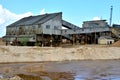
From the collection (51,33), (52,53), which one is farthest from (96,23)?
(52,53)

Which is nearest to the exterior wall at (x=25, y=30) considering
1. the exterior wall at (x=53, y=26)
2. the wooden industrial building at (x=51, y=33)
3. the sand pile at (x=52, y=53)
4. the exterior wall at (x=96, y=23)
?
the wooden industrial building at (x=51, y=33)

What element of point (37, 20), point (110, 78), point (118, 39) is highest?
point (37, 20)

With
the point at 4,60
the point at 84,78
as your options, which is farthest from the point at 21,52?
the point at 84,78

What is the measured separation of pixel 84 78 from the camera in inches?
898

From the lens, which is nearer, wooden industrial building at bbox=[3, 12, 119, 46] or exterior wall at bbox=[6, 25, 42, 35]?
wooden industrial building at bbox=[3, 12, 119, 46]

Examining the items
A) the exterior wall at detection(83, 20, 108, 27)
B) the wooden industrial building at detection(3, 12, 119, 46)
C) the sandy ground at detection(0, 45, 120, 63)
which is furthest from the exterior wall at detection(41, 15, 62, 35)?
the sandy ground at detection(0, 45, 120, 63)

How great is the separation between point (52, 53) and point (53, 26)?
87.0 ft

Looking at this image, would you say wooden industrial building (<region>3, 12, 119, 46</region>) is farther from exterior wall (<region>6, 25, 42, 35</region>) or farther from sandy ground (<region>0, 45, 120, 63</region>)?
sandy ground (<region>0, 45, 120, 63</region>)

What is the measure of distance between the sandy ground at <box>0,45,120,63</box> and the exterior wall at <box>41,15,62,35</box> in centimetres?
1998

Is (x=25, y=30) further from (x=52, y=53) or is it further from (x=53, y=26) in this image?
(x=52, y=53)

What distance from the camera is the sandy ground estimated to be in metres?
37.9

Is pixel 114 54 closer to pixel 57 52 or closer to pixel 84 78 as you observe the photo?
pixel 57 52

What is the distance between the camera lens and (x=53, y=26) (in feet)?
223

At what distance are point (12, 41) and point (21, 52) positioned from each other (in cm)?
3211
